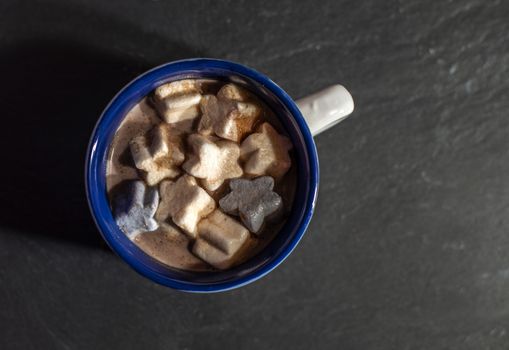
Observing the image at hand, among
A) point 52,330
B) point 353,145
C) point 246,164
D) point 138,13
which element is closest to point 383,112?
point 353,145

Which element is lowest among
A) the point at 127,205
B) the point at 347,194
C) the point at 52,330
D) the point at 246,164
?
the point at 52,330

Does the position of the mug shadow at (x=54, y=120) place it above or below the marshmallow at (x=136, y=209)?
above

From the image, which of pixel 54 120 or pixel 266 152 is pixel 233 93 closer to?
pixel 266 152

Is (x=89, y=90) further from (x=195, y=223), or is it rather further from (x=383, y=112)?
(x=383, y=112)

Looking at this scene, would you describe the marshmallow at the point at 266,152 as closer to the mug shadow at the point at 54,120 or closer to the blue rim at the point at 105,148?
the blue rim at the point at 105,148

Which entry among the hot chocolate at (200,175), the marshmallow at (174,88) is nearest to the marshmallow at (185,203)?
the hot chocolate at (200,175)

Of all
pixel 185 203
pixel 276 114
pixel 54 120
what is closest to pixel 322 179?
pixel 276 114

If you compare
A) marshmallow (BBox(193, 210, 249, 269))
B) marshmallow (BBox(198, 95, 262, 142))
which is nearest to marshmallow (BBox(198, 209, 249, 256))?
marshmallow (BBox(193, 210, 249, 269))
